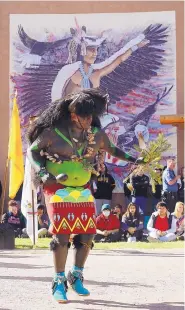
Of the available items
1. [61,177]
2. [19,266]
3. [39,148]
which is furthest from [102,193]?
[61,177]

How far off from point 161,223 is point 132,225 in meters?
0.56

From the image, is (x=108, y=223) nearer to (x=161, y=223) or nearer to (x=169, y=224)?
(x=161, y=223)

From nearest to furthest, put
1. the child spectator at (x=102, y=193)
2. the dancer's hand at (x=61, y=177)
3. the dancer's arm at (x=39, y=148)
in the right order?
the dancer's hand at (x=61, y=177) < the dancer's arm at (x=39, y=148) < the child spectator at (x=102, y=193)

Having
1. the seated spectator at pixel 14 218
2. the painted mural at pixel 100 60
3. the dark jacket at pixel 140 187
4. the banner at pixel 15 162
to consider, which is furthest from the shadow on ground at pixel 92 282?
the painted mural at pixel 100 60

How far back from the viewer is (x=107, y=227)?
1254cm

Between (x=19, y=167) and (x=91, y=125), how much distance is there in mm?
6472

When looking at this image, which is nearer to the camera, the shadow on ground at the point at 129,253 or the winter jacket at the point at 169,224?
the shadow on ground at the point at 129,253

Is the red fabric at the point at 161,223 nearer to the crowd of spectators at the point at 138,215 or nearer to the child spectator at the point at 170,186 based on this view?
the crowd of spectators at the point at 138,215

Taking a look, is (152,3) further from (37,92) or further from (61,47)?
(37,92)

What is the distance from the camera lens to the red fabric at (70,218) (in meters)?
5.32

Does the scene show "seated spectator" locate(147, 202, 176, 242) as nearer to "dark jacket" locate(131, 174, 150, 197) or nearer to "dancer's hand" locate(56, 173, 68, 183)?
"dark jacket" locate(131, 174, 150, 197)

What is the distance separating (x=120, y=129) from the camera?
675 inches

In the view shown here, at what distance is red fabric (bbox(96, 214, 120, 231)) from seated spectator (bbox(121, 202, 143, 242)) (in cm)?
23

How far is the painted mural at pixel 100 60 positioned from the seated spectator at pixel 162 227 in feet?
16.3
